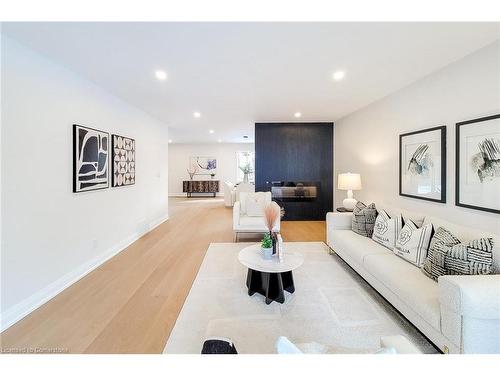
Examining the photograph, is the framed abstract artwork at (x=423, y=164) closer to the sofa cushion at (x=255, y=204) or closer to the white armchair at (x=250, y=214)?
the white armchair at (x=250, y=214)

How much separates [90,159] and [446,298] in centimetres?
373

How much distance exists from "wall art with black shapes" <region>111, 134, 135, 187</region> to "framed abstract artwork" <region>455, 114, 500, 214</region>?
4.34m

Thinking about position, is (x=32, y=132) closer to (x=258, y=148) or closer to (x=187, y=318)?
(x=187, y=318)

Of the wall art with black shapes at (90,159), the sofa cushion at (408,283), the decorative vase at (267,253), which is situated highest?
the wall art with black shapes at (90,159)

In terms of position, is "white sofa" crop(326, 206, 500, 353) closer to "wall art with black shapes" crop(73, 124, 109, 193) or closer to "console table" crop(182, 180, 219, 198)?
"wall art with black shapes" crop(73, 124, 109, 193)

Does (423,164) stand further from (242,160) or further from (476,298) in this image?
(242,160)

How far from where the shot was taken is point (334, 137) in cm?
574

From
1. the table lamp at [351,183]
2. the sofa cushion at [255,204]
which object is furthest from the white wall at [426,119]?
the sofa cushion at [255,204]

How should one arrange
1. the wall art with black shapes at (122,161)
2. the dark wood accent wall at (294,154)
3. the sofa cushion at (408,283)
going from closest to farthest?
the sofa cushion at (408,283), the wall art with black shapes at (122,161), the dark wood accent wall at (294,154)

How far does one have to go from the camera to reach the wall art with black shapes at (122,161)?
354cm

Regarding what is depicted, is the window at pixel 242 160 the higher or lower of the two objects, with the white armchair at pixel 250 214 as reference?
higher

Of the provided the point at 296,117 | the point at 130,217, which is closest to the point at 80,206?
the point at 130,217

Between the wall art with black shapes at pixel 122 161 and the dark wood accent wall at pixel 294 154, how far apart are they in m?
2.80
